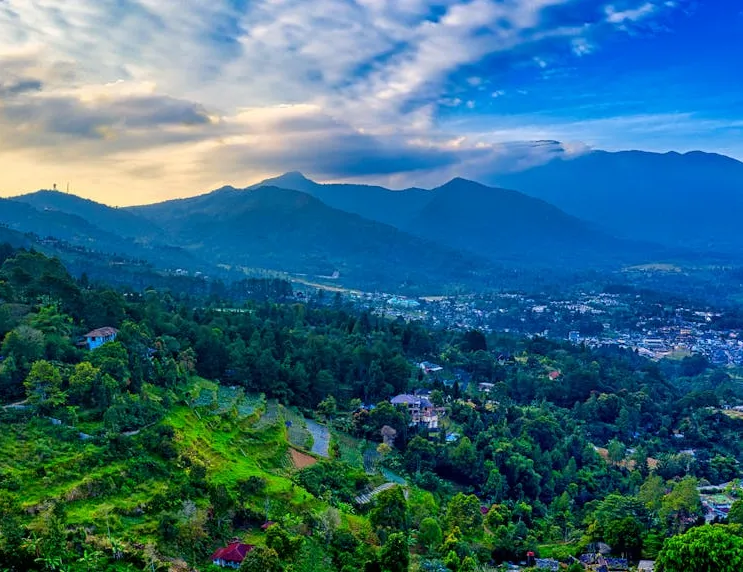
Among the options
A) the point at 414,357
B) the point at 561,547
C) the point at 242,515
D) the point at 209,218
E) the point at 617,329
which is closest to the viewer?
the point at 242,515

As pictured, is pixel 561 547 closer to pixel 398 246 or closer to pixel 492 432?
pixel 492 432

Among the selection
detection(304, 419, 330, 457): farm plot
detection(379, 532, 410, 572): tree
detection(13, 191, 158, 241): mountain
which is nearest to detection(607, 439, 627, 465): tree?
detection(304, 419, 330, 457): farm plot

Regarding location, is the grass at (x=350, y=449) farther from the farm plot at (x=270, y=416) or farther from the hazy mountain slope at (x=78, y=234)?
the hazy mountain slope at (x=78, y=234)

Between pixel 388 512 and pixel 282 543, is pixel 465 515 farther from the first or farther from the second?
pixel 282 543

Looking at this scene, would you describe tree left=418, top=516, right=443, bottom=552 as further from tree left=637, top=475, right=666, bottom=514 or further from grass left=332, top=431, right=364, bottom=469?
tree left=637, top=475, right=666, bottom=514

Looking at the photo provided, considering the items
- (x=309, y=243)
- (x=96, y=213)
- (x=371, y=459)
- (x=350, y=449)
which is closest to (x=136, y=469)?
(x=350, y=449)

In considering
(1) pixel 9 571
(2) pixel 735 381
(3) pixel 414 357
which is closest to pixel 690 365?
(2) pixel 735 381
